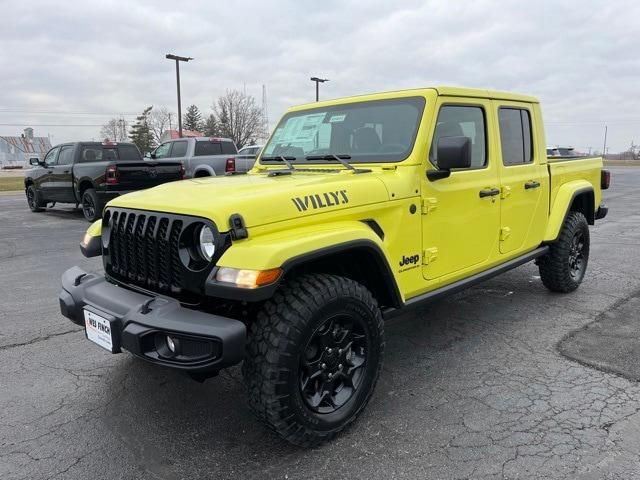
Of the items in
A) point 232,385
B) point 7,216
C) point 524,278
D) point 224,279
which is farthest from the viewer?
point 7,216

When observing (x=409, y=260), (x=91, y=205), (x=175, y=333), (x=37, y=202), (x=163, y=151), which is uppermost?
(x=163, y=151)

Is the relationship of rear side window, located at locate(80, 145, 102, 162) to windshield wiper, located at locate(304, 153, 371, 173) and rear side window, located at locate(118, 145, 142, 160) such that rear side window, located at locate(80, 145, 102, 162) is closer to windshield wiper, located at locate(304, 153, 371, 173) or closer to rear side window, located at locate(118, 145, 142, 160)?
rear side window, located at locate(118, 145, 142, 160)

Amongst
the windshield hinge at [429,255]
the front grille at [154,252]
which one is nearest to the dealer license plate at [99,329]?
the front grille at [154,252]

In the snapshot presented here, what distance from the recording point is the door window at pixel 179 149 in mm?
13523

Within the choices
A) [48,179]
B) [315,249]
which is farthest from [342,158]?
[48,179]

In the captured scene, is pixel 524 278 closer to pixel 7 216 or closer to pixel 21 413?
pixel 21 413

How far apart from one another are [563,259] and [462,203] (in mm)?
2010

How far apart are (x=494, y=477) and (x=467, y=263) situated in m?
1.70

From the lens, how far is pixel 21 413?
306 cm

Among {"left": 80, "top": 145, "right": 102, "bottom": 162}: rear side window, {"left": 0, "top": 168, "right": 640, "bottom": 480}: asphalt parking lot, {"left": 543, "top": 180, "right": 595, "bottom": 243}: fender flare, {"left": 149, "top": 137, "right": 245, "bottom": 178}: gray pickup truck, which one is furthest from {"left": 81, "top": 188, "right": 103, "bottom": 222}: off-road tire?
{"left": 543, "top": 180, "right": 595, "bottom": 243}: fender flare

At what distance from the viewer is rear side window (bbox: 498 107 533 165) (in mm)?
4289

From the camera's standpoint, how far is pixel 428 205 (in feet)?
11.1

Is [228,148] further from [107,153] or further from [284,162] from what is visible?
[284,162]

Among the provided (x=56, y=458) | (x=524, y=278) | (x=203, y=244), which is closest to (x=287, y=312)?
(x=203, y=244)
